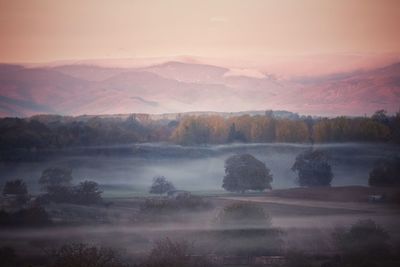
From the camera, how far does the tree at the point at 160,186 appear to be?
5.54 m

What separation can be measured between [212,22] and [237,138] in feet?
3.76

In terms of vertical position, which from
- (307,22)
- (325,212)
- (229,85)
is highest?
(307,22)

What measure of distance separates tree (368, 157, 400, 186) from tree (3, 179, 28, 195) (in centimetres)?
310

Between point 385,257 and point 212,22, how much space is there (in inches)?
105

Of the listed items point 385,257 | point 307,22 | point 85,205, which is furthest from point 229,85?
point 385,257

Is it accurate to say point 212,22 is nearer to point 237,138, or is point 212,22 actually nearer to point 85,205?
point 237,138

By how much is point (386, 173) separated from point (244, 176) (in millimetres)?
1315

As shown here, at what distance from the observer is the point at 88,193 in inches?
215

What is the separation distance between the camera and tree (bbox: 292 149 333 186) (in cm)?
557

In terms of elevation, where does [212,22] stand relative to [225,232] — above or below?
above

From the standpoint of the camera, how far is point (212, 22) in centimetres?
587

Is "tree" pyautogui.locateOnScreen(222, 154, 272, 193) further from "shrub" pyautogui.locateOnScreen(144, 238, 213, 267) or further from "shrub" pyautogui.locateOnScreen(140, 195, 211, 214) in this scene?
"shrub" pyautogui.locateOnScreen(144, 238, 213, 267)

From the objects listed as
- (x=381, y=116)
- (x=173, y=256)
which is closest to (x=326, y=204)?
(x=381, y=116)

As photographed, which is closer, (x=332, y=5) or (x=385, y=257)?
(x=385, y=257)
